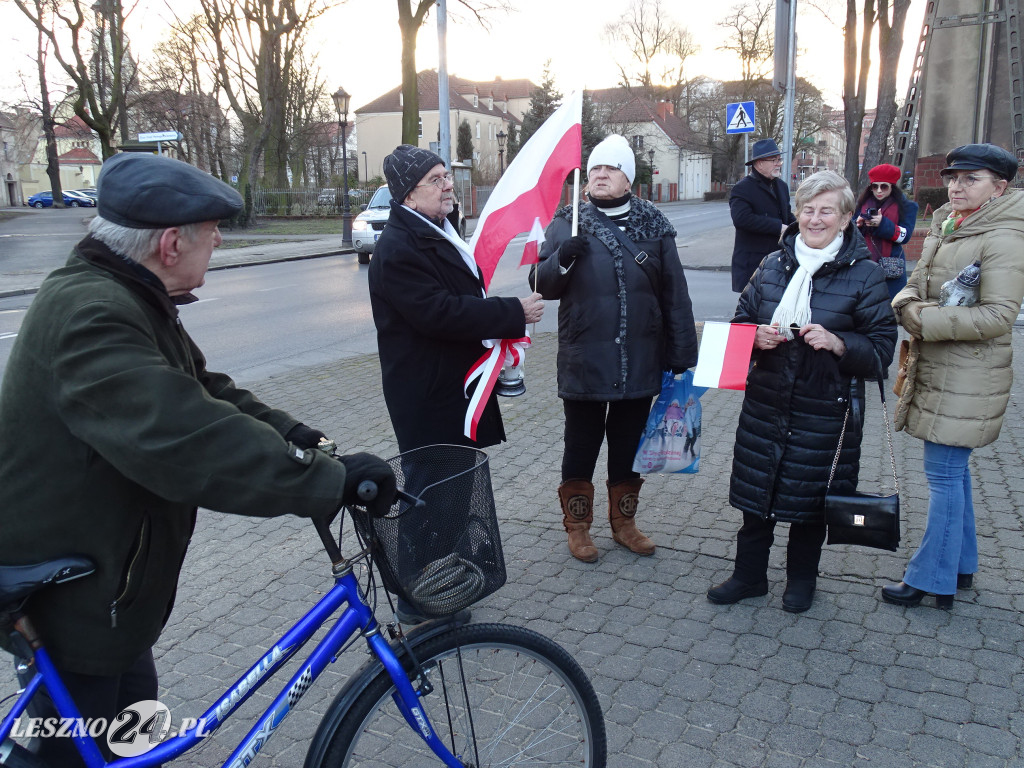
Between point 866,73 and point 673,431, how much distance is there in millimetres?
24626

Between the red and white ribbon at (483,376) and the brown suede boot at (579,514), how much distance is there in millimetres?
854

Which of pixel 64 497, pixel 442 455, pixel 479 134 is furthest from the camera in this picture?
pixel 479 134

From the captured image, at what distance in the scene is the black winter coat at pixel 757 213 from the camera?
7.61m

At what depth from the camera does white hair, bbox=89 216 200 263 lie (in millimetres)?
1852

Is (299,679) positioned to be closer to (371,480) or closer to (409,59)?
(371,480)

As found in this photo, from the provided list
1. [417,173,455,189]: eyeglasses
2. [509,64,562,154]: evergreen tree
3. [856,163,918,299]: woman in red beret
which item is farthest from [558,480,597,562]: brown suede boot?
[509,64,562,154]: evergreen tree

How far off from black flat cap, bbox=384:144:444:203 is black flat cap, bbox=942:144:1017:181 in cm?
201

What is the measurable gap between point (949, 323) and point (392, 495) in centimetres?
252

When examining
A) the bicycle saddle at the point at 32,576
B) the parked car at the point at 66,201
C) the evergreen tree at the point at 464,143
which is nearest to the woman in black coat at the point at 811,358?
the bicycle saddle at the point at 32,576

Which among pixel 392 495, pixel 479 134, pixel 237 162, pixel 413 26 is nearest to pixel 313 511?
pixel 392 495

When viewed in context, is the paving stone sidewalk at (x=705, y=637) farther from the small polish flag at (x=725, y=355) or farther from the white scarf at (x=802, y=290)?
the white scarf at (x=802, y=290)

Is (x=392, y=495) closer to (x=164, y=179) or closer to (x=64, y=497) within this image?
(x=64, y=497)

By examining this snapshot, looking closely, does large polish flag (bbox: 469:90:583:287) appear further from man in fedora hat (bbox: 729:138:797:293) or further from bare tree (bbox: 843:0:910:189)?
bare tree (bbox: 843:0:910:189)

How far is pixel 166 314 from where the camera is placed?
6.41 ft
